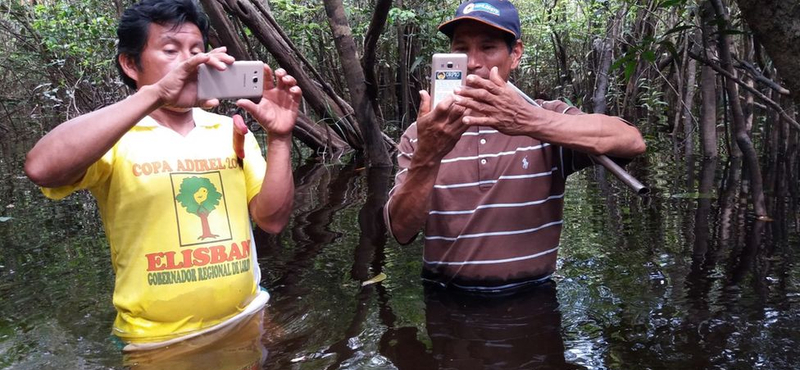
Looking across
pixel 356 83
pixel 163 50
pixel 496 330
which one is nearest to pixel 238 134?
pixel 163 50

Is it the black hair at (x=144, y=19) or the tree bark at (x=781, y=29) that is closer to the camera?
the tree bark at (x=781, y=29)

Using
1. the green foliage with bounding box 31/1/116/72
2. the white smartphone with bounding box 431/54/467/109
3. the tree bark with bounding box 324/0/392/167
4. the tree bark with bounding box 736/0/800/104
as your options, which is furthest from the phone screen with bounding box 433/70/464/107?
the green foliage with bounding box 31/1/116/72

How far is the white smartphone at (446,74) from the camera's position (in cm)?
205

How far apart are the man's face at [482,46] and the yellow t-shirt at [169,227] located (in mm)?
869

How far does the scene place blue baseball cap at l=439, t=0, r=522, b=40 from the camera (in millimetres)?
2297

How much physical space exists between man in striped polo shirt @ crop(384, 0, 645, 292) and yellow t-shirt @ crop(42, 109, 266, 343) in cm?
61

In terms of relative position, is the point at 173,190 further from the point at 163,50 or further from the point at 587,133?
the point at 587,133

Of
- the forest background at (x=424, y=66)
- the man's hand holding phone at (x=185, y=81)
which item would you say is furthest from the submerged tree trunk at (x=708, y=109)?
the man's hand holding phone at (x=185, y=81)

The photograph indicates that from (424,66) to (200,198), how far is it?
10.1m

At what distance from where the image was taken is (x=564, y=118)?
2.10 meters

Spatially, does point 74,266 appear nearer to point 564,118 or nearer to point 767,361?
point 564,118

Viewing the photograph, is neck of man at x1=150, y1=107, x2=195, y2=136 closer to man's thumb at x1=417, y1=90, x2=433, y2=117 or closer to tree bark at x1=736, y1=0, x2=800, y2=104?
man's thumb at x1=417, y1=90, x2=433, y2=117

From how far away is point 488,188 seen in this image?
2.46 metres

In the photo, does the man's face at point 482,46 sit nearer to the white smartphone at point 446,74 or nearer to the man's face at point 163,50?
the white smartphone at point 446,74
